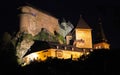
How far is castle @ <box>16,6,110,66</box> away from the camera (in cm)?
9250

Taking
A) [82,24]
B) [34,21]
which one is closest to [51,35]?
[34,21]

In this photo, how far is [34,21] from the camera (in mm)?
111125

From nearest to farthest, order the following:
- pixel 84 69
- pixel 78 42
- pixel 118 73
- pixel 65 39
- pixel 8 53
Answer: pixel 118 73, pixel 84 69, pixel 8 53, pixel 78 42, pixel 65 39

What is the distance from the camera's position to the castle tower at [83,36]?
106775 mm

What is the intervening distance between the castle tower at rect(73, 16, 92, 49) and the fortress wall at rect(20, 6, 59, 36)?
34.2 feet

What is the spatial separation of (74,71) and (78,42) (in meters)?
42.6

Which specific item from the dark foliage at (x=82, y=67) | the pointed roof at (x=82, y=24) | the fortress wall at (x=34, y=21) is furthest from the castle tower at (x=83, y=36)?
the dark foliage at (x=82, y=67)

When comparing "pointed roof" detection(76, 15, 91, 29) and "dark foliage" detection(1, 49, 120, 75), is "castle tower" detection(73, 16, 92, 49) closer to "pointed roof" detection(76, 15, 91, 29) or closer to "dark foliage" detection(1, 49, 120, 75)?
"pointed roof" detection(76, 15, 91, 29)

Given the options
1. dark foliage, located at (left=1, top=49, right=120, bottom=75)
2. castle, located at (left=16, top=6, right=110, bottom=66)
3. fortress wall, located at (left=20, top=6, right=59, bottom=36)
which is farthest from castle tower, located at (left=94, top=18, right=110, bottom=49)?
dark foliage, located at (left=1, top=49, right=120, bottom=75)

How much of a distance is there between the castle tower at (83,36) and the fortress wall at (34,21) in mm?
10433

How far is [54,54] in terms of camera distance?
8706 cm

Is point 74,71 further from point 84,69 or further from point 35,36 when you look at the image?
point 35,36

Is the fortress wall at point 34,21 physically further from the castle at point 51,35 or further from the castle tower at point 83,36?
the castle tower at point 83,36

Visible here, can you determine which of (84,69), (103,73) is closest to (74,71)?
(84,69)
